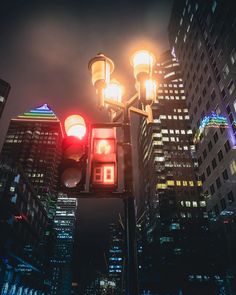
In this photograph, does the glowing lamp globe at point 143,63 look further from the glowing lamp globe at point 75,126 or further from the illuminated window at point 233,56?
the illuminated window at point 233,56

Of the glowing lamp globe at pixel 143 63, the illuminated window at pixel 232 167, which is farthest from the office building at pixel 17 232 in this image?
the glowing lamp globe at pixel 143 63

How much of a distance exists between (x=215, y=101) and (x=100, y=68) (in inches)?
1824

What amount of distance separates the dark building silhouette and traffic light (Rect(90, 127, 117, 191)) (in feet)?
124

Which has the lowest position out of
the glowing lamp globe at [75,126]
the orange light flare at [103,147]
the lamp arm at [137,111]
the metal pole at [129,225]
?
the metal pole at [129,225]

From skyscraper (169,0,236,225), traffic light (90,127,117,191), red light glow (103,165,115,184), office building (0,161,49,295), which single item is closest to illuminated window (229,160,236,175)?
skyscraper (169,0,236,225)

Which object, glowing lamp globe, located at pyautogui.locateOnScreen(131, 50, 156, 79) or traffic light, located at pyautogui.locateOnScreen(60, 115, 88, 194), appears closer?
traffic light, located at pyautogui.locateOnScreen(60, 115, 88, 194)

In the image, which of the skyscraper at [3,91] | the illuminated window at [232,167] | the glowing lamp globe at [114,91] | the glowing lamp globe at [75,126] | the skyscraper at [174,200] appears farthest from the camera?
the skyscraper at [174,200]

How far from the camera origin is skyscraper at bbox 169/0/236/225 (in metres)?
40.4

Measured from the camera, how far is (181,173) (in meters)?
107

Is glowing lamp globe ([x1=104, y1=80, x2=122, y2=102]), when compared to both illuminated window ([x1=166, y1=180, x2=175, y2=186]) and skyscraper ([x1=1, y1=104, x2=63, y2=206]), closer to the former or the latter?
illuminated window ([x1=166, y1=180, x2=175, y2=186])

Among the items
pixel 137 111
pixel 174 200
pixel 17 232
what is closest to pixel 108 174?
pixel 137 111

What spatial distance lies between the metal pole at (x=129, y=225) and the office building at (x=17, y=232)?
51.8 m

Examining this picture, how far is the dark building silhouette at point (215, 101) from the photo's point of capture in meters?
39.6

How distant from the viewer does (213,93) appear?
158ft
